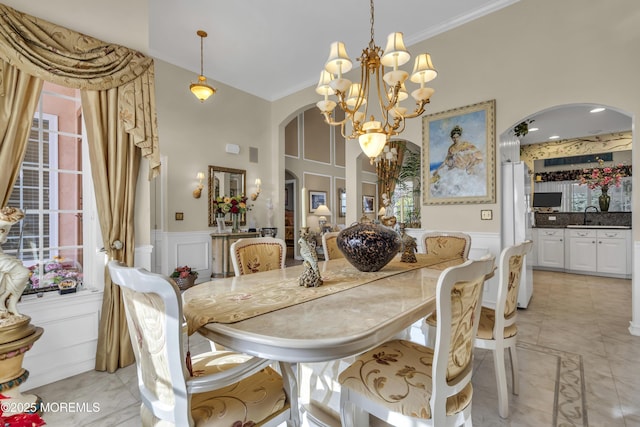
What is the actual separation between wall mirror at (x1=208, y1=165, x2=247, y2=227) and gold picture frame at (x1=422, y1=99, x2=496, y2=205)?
326 cm

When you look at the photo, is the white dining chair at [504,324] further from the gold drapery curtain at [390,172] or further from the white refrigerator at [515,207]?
the gold drapery curtain at [390,172]

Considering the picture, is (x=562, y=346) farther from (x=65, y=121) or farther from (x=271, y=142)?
(x=271, y=142)

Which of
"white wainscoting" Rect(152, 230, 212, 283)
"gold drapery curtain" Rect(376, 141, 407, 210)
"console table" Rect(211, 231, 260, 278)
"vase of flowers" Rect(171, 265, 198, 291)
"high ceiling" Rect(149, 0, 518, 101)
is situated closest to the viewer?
"high ceiling" Rect(149, 0, 518, 101)

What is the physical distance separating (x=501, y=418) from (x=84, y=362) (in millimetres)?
2800

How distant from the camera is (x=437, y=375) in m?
1.01

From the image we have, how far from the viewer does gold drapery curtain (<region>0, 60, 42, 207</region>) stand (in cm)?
182

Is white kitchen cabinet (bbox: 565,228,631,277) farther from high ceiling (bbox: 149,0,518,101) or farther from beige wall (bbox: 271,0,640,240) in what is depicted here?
high ceiling (bbox: 149,0,518,101)

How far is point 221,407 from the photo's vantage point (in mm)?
1012

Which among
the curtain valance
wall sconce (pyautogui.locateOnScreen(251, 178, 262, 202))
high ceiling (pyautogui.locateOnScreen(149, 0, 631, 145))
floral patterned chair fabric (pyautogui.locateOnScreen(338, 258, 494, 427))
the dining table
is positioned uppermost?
high ceiling (pyautogui.locateOnScreen(149, 0, 631, 145))

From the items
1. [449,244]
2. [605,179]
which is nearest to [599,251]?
[605,179]

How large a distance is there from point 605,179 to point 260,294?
7.59 m

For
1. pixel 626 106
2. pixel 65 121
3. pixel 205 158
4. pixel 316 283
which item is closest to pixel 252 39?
pixel 205 158

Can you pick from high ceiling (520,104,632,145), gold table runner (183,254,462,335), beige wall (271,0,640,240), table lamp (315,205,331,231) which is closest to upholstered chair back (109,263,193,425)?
gold table runner (183,254,462,335)

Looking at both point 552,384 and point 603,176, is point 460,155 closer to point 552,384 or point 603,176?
point 552,384
